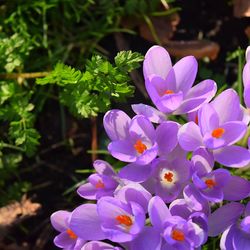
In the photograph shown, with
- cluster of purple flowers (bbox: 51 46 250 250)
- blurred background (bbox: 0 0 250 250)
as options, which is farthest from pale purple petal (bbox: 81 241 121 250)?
blurred background (bbox: 0 0 250 250)

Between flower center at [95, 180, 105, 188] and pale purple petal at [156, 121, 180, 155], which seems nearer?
pale purple petal at [156, 121, 180, 155]

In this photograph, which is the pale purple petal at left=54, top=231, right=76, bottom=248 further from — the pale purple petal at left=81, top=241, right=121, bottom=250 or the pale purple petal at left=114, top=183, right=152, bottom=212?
the pale purple petal at left=114, top=183, right=152, bottom=212

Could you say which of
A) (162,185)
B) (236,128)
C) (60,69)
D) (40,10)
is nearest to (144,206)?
(162,185)

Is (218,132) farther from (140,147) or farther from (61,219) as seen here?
(61,219)

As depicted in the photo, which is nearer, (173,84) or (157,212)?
(157,212)

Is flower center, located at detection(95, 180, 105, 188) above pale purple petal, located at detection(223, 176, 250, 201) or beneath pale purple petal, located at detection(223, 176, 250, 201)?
beneath

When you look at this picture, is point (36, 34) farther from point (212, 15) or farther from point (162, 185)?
point (162, 185)

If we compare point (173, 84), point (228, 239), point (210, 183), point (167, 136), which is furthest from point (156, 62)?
point (228, 239)
